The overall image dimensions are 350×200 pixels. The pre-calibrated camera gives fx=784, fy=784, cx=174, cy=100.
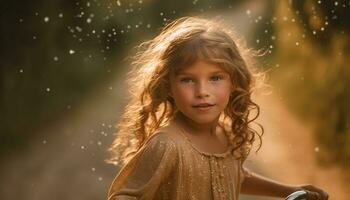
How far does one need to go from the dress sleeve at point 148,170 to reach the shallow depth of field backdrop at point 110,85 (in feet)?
7.46

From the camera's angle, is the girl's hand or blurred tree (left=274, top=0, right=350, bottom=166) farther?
blurred tree (left=274, top=0, right=350, bottom=166)

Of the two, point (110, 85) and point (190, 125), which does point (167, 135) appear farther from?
point (110, 85)

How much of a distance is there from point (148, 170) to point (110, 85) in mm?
2524

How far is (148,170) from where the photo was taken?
1.77 meters

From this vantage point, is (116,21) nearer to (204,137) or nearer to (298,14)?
(298,14)

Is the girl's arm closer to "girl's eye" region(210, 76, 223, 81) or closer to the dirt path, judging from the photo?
"girl's eye" region(210, 76, 223, 81)

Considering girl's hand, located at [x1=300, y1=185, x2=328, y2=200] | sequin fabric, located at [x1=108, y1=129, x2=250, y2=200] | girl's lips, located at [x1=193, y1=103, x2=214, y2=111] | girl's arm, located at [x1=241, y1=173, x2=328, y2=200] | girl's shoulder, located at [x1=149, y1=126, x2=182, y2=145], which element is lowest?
girl's arm, located at [x1=241, y1=173, x2=328, y2=200]

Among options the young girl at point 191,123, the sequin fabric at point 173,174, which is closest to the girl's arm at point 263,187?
the young girl at point 191,123

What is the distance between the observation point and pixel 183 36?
1.87 meters

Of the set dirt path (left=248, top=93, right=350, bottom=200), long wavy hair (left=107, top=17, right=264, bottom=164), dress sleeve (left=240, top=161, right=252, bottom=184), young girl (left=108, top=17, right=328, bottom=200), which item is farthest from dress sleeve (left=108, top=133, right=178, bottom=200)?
dirt path (left=248, top=93, right=350, bottom=200)

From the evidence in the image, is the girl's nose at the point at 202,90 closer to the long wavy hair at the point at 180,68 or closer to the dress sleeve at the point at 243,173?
the long wavy hair at the point at 180,68

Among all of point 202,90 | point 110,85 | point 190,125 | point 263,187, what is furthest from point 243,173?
point 110,85

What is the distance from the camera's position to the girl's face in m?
1.79

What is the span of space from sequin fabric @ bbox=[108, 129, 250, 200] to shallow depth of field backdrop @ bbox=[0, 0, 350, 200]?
2.17 meters
